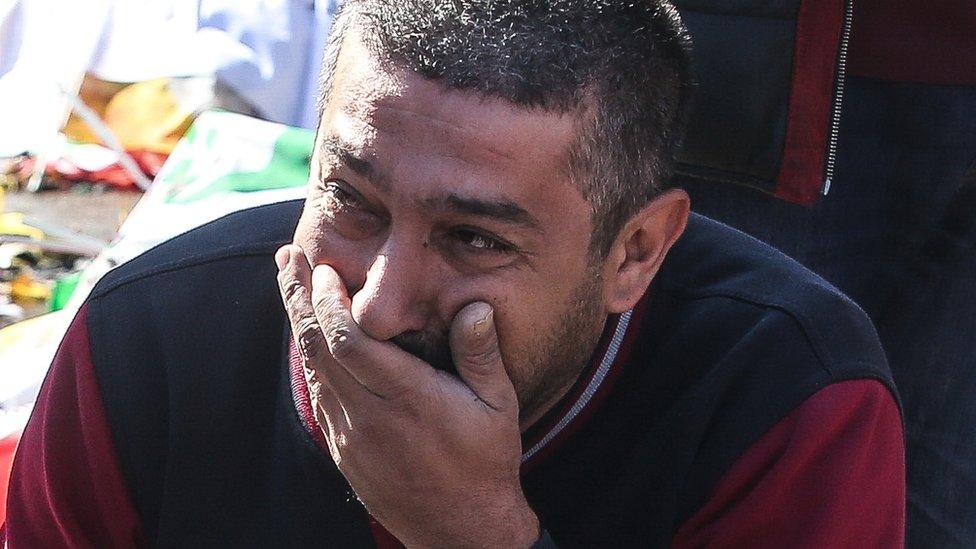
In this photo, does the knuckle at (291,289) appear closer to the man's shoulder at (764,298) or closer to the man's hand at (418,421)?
the man's hand at (418,421)

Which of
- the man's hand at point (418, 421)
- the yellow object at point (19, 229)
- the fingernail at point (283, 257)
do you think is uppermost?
the fingernail at point (283, 257)

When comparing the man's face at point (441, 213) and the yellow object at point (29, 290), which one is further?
the yellow object at point (29, 290)

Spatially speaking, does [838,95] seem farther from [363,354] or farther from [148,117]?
[148,117]

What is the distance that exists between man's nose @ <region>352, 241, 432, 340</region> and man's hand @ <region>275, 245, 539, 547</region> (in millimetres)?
20

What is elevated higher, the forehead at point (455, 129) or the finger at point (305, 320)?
the forehead at point (455, 129)

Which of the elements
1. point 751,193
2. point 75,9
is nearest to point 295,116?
point 75,9

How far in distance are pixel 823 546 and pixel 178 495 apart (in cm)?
111

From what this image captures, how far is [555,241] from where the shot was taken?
2.05m

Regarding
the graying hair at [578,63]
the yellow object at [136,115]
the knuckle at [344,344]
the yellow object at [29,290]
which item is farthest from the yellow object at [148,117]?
the knuckle at [344,344]

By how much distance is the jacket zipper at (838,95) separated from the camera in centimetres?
289

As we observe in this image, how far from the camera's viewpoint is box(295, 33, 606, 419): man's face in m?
1.93

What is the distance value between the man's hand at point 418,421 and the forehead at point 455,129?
215 mm

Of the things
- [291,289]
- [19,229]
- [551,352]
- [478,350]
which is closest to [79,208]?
[19,229]

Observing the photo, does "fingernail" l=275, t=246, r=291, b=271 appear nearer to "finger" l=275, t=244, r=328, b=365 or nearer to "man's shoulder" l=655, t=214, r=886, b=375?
"finger" l=275, t=244, r=328, b=365
